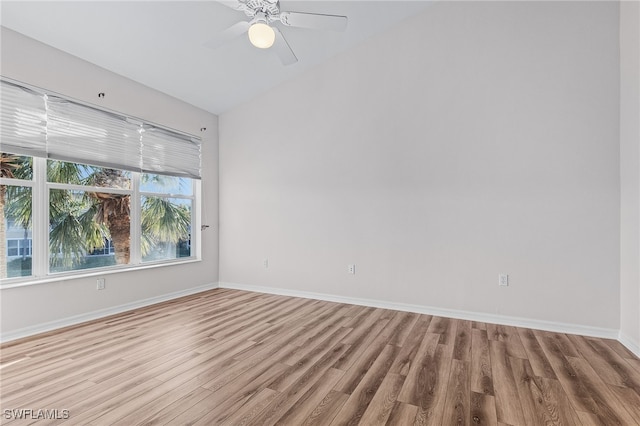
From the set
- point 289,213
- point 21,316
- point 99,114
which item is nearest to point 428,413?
point 289,213

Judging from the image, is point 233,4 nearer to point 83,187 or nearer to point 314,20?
point 314,20

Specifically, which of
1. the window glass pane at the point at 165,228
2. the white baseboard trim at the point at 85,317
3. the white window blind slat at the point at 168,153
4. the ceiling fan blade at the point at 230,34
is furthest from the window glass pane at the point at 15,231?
the ceiling fan blade at the point at 230,34

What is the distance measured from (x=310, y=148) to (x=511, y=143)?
258 centimetres

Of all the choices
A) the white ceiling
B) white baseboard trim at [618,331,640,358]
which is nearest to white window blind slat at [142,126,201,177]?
the white ceiling

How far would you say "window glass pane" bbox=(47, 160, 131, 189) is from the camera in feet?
11.1

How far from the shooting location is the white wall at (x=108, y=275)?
300cm

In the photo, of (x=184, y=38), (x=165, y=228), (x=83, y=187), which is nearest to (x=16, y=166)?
(x=83, y=187)

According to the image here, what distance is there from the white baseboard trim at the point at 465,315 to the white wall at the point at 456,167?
67mm

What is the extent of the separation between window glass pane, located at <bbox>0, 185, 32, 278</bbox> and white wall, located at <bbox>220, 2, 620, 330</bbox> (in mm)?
2669

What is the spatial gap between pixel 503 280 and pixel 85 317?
15.7 ft

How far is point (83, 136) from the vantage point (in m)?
3.52

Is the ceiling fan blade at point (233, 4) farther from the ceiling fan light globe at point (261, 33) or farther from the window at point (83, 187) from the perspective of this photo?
the window at point (83, 187)

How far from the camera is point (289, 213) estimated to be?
15.7 ft

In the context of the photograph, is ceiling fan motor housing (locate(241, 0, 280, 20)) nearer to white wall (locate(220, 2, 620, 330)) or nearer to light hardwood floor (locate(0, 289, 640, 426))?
white wall (locate(220, 2, 620, 330))
